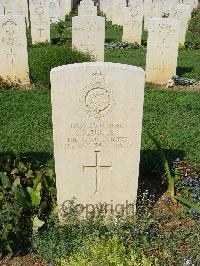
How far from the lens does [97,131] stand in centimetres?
387

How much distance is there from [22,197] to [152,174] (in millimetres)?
1942

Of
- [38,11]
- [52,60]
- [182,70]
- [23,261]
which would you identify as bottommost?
[23,261]

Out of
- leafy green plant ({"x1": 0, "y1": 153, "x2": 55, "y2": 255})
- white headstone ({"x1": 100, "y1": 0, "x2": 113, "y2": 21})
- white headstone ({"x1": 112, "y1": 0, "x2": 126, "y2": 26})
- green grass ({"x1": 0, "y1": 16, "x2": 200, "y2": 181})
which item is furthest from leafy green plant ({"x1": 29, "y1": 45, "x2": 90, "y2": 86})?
white headstone ({"x1": 100, "y1": 0, "x2": 113, "y2": 21})

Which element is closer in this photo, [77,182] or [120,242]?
[120,242]

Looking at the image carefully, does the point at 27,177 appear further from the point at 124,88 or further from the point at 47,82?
the point at 47,82

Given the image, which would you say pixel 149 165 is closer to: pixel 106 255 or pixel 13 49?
pixel 106 255

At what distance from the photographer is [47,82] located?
29.9ft

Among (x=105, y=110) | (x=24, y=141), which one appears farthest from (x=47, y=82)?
(x=105, y=110)

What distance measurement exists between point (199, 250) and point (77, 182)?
140cm

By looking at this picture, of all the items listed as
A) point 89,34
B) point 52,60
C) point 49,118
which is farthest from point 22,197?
point 89,34

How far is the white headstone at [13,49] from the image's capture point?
9032mm

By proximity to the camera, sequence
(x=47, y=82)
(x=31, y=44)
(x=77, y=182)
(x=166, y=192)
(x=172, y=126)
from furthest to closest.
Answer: (x=31, y=44)
(x=47, y=82)
(x=172, y=126)
(x=166, y=192)
(x=77, y=182)

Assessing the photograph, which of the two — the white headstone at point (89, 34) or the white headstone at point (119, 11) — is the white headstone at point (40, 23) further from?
the white headstone at point (119, 11)

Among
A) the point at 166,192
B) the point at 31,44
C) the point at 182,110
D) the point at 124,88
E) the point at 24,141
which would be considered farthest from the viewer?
the point at 31,44
